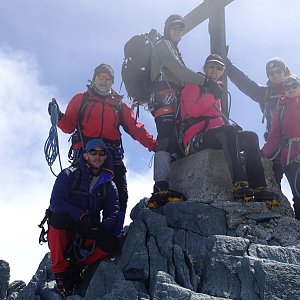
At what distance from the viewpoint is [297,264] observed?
6.21m

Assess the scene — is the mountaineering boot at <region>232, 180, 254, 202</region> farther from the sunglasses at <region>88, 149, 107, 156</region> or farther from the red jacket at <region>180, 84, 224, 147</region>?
the sunglasses at <region>88, 149, 107, 156</region>

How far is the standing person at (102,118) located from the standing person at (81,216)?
0.75 m

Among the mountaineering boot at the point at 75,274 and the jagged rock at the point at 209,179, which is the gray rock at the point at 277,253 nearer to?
the jagged rock at the point at 209,179

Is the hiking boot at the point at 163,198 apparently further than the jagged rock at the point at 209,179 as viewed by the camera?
No

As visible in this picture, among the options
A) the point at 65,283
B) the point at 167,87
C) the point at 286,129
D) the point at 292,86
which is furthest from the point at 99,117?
the point at 292,86

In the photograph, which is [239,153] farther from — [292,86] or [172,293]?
[172,293]

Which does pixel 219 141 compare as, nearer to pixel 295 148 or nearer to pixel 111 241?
pixel 295 148

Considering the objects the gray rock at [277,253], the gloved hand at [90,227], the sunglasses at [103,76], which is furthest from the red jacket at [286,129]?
the gloved hand at [90,227]

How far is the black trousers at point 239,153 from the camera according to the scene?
822 cm

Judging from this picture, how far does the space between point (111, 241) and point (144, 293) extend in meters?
1.35

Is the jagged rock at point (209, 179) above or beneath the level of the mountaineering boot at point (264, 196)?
above

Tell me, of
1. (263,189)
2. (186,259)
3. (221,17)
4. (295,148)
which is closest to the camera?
(186,259)

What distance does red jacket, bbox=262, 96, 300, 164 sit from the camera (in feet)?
29.4

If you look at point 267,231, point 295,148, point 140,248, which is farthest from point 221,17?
point 140,248
